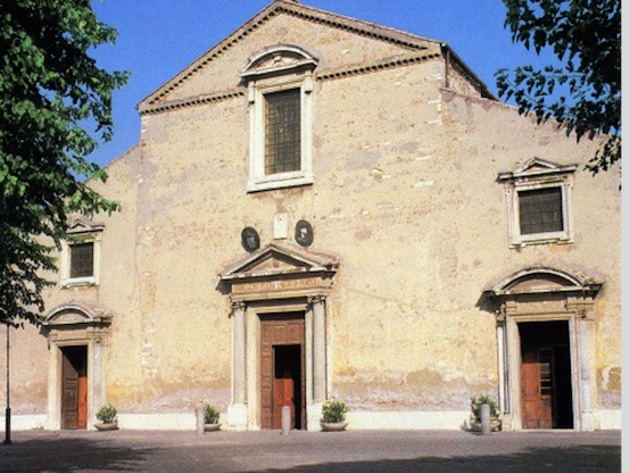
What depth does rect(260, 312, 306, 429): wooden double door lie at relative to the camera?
2527 centimetres

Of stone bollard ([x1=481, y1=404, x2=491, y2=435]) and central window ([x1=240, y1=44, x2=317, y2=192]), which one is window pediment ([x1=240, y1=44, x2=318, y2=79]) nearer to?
central window ([x1=240, y1=44, x2=317, y2=192])

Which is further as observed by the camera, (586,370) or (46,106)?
(586,370)

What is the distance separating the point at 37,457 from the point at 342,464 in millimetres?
6607

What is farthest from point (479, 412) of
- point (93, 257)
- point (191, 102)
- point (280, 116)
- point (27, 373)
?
point (27, 373)

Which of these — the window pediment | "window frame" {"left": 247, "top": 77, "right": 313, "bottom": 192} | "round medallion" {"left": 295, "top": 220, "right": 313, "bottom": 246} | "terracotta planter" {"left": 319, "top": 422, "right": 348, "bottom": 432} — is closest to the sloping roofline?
the window pediment

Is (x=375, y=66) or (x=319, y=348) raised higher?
(x=375, y=66)

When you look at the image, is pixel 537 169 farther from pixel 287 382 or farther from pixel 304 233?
pixel 287 382

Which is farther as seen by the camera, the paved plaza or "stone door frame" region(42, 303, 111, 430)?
"stone door frame" region(42, 303, 111, 430)

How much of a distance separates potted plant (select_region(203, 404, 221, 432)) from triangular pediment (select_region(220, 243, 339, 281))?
11.5 feet

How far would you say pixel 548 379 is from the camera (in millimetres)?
22281

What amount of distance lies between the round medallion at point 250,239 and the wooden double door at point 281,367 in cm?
189

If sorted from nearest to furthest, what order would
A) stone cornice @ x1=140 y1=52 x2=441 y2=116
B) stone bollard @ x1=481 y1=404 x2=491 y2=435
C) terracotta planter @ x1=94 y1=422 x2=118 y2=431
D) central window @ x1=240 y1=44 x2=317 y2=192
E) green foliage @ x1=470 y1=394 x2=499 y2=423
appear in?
A: stone bollard @ x1=481 y1=404 x2=491 y2=435 → green foliage @ x1=470 y1=394 x2=499 y2=423 → stone cornice @ x1=140 y1=52 x2=441 y2=116 → central window @ x1=240 y1=44 x2=317 y2=192 → terracotta planter @ x1=94 y1=422 x2=118 y2=431

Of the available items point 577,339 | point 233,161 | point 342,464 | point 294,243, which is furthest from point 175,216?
point 342,464

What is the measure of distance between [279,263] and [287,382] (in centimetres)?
324
